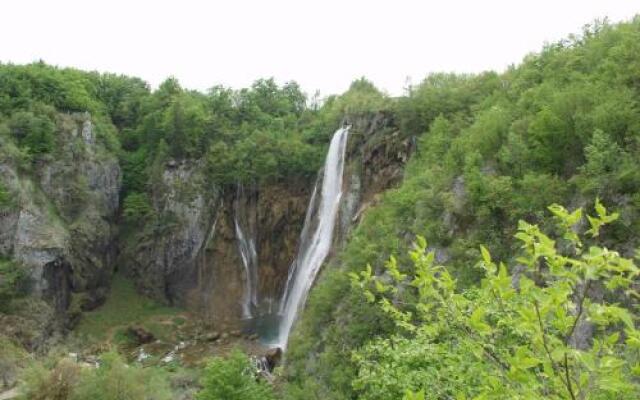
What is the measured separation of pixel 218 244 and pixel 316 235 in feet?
33.2

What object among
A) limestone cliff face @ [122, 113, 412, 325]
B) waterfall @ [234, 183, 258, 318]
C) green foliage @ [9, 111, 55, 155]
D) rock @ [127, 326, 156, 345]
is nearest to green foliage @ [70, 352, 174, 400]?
rock @ [127, 326, 156, 345]

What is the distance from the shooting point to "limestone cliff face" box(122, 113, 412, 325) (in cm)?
3588

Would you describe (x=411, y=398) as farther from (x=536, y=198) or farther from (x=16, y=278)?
(x=16, y=278)

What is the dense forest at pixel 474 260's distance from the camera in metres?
2.80

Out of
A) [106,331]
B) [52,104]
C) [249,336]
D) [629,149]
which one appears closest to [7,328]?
[106,331]

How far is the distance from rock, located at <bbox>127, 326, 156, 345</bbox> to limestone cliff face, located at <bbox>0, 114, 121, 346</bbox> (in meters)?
4.21

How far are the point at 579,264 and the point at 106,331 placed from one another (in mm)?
35217

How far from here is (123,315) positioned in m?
34.8

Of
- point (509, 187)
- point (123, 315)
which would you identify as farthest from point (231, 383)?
point (123, 315)

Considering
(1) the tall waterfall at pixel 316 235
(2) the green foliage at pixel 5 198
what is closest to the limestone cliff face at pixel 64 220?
(2) the green foliage at pixel 5 198

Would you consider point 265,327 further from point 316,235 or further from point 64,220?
point 64,220

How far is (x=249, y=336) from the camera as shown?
1217 inches

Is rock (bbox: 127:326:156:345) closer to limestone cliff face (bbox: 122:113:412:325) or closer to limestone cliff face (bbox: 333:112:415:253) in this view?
limestone cliff face (bbox: 122:113:412:325)

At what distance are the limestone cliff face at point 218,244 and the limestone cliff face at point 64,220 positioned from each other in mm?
3345
